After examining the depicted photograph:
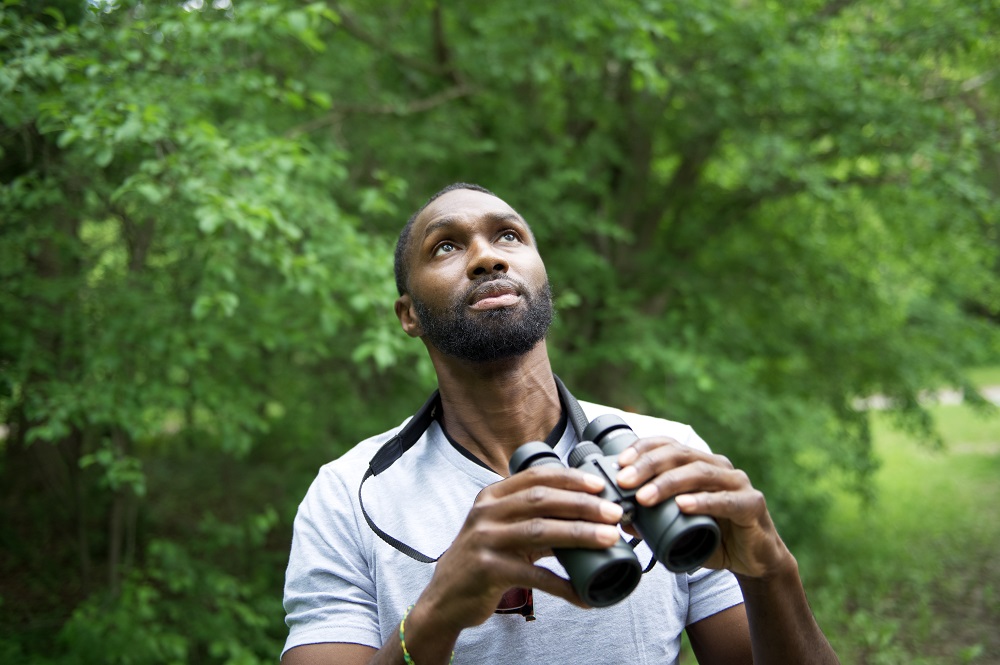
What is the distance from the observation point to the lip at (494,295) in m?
1.87

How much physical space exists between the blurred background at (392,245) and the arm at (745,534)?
90.2 inches

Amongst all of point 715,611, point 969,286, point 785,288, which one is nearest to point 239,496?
point 785,288

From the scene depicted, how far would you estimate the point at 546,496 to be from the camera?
1.22 m

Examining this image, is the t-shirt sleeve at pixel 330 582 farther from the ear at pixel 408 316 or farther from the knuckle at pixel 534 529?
the knuckle at pixel 534 529

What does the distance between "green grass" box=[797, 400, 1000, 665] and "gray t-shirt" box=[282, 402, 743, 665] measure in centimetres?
519

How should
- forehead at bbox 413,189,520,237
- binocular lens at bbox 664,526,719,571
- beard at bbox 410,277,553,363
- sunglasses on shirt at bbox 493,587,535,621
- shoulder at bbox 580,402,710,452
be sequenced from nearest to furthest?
binocular lens at bbox 664,526,719,571
sunglasses on shirt at bbox 493,587,535,621
beard at bbox 410,277,553,363
shoulder at bbox 580,402,710,452
forehead at bbox 413,189,520,237

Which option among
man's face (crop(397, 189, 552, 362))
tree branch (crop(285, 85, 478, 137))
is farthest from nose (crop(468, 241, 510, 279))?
tree branch (crop(285, 85, 478, 137))

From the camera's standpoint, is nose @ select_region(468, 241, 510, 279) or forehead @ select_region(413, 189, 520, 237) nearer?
nose @ select_region(468, 241, 510, 279)

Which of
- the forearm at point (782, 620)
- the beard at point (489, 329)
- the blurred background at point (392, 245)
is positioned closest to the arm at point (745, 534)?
the forearm at point (782, 620)

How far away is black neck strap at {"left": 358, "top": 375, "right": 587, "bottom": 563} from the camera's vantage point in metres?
1.70

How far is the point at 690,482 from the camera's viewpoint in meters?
1.28

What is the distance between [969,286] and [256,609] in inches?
257

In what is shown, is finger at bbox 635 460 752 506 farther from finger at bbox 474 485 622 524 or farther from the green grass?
the green grass

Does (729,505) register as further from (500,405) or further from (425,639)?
(500,405)
